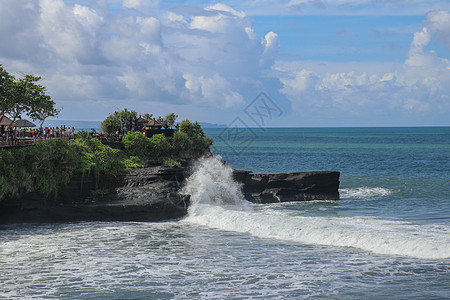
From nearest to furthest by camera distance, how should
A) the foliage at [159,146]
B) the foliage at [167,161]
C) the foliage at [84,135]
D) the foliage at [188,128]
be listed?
the foliage at [84,135] < the foliage at [167,161] < the foliage at [159,146] < the foliage at [188,128]

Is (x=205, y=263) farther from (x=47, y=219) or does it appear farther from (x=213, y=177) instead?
(x=213, y=177)

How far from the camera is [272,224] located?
2569 centimetres

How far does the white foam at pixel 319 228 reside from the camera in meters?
20.7

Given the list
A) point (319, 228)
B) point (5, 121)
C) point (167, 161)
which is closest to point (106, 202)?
point (167, 161)

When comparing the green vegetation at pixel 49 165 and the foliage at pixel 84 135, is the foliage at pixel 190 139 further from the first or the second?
the green vegetation at pixel 49 165

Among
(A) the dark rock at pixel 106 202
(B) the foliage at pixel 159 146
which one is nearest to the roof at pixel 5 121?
(B) the foliage at pixel 159 146

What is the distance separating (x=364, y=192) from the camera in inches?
1657

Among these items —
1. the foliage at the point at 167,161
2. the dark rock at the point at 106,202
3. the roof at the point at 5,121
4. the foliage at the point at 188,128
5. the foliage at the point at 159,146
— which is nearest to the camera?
the dark rock at the point at 106,202

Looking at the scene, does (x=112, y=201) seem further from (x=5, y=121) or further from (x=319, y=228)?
Result: (x=5, y=121)

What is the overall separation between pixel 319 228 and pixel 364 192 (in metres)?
19.2

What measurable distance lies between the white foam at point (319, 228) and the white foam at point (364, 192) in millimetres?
10742

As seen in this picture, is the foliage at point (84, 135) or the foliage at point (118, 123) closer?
the foliage at point (84, 135)

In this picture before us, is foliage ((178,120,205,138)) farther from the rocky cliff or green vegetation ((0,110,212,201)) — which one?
the rocky cliff

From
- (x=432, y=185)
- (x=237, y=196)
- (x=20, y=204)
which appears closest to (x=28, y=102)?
(x=20, y=204)
